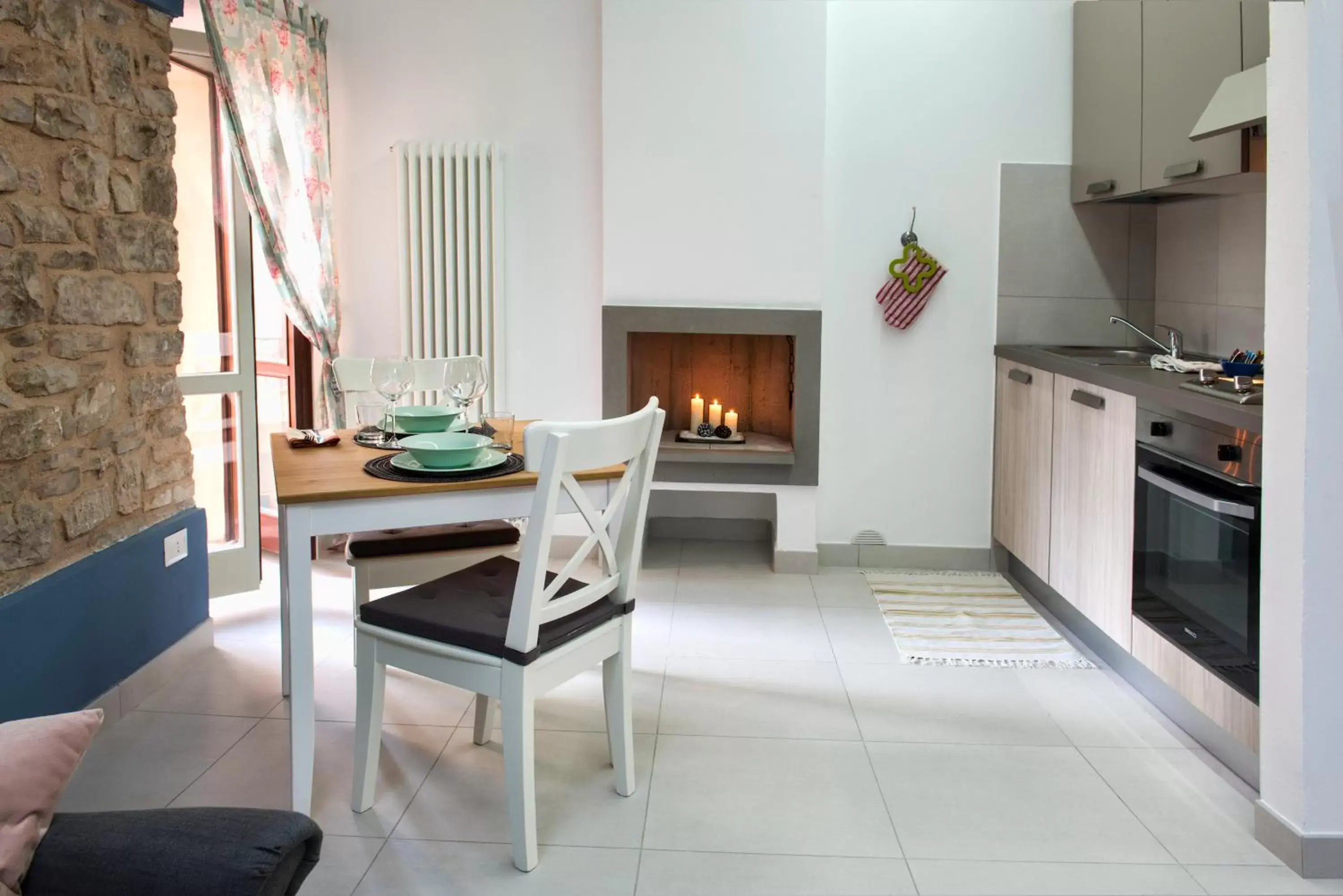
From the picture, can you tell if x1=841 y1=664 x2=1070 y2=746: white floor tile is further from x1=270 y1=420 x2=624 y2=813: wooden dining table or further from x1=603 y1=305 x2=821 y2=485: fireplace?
x1=603 y1=305 x2=821 y2=485: fireplace

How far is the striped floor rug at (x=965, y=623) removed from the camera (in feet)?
12.2

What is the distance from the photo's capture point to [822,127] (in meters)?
4.54

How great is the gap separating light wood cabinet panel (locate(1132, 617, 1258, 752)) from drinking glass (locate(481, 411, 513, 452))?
5.74 feet

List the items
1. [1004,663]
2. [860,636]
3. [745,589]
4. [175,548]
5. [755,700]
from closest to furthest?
[755,700] → [175,548] → [1004,663] → [860,636] → [745,589]

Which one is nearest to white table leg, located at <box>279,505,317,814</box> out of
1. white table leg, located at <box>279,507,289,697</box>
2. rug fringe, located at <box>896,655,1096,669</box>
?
white table leg, located at <box>279,507,289,697</box>

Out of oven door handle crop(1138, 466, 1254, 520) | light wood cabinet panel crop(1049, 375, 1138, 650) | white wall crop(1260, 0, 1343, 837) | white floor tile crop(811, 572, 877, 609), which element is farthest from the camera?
white floor tile crop(811, 572, 877, 609)

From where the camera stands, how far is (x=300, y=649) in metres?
2.47

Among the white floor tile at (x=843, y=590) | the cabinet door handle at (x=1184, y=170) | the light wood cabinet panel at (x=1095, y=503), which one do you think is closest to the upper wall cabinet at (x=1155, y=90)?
the cabinet door handle at (x=1184, y=170)

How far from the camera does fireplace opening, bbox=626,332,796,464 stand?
4.97 metres

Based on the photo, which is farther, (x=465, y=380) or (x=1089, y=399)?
(x=1089, y=399)

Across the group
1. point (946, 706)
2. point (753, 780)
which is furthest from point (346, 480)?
point (946, 706)

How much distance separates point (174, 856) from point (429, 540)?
1.88m

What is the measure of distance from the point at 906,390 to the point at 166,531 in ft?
9.09

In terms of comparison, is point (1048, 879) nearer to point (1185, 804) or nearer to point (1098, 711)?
point (1185, 804)
